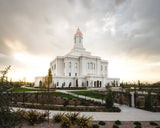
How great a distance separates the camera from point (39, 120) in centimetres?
648

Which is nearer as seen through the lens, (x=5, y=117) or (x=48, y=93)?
(x=5, y=117)

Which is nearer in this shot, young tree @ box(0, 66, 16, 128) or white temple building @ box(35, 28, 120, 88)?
young tree @ box(0, 66, 16, 128)

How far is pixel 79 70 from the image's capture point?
160ft

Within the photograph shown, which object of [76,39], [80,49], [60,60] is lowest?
[60,60]

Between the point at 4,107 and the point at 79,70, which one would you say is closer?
the point at 4,107

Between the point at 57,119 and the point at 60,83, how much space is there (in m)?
33.4

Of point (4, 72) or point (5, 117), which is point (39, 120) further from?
point (4, 72)

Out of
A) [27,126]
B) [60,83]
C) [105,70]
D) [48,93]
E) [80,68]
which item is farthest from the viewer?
[105,70]

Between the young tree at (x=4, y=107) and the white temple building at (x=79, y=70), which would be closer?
the young tree at (x=4, y=107)

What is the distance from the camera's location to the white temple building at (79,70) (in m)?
41.1

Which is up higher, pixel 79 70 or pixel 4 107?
pixel 79 70

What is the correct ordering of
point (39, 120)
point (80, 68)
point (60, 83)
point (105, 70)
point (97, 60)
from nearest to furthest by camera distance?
1. point (39, 120)
2. point (60, 83)
3. point (80, 68)
4. point (97, 60)
5. point (105, 70)

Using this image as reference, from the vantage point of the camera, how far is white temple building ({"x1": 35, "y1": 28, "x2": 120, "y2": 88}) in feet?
135

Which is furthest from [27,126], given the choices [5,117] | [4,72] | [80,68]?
[80,68]
